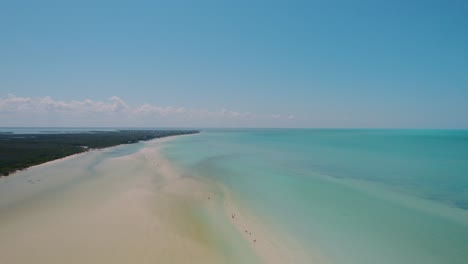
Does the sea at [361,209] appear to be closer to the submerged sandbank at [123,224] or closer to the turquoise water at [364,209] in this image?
the turquoise water at [364,209]

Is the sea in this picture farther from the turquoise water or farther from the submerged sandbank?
the submerged sandbank

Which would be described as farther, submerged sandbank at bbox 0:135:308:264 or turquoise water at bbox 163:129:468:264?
turquoise water at bbox 163:129:468:264

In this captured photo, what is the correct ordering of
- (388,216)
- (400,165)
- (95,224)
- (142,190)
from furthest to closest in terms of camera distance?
(400,165) → (142,190) → (388,216) → (95,224)

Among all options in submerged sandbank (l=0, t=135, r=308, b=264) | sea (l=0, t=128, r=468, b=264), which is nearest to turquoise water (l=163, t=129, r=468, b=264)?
sea (l=0, t=128, r=468, b=264)

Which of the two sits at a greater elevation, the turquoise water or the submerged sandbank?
the submerged sandbank

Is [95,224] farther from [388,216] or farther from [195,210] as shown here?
[388,216]

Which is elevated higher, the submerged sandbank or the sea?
the submerged sandbank

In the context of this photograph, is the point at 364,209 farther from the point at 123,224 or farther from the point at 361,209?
the point at 123,224

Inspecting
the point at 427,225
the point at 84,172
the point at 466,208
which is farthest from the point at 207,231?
the point at 84,172

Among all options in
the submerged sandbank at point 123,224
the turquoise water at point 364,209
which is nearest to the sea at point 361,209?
the turquoise water at point 364,209
